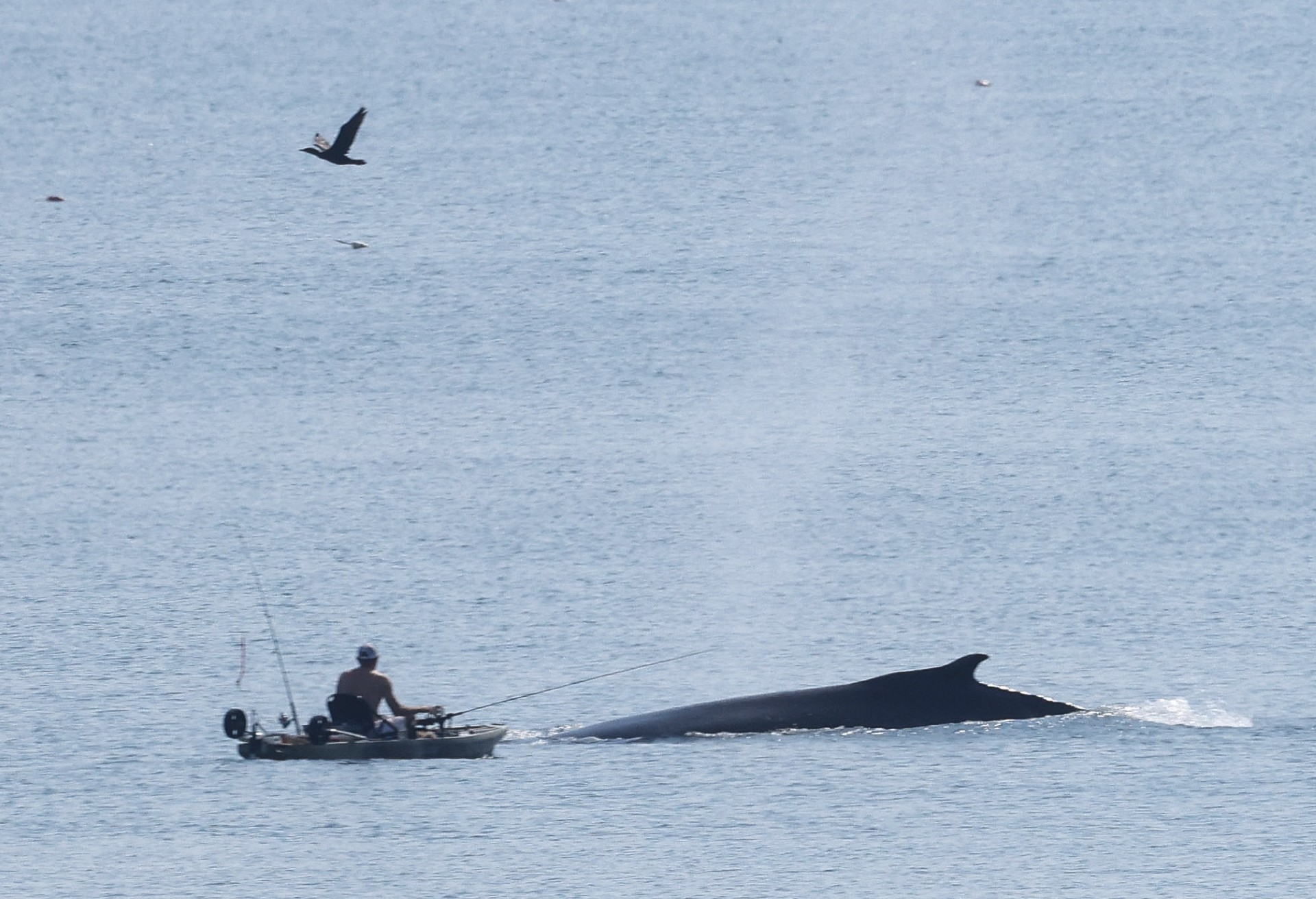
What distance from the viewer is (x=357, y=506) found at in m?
52.2

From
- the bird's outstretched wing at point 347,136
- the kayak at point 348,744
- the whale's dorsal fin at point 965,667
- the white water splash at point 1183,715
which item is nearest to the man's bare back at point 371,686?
the kayak at point 348,744

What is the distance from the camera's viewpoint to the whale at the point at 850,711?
115ft

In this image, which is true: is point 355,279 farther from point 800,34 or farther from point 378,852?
point 378,852

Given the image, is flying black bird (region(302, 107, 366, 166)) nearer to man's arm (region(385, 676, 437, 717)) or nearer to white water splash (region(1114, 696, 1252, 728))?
man's arm (region(385, 676, 437, 717))

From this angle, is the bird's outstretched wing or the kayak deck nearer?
the kayak deck

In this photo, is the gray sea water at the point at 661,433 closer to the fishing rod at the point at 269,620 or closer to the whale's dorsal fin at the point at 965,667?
the fishing rod at the point at 269,620

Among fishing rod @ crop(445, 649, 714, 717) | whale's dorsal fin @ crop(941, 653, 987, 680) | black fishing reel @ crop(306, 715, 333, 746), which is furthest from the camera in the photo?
fishing rod @ crop(445, 649, 714, 717)

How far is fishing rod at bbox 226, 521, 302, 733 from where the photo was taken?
116ft

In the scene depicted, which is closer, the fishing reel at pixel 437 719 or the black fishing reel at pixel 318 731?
the black fishing reel at pixel 318 731

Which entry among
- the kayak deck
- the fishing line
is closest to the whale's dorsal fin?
the kayak deck

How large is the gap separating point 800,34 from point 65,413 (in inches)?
1856

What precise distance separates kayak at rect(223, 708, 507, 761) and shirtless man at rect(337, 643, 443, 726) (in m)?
0.32

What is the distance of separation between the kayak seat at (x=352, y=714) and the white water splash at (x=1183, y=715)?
1177cm

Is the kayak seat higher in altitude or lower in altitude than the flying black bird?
lower
